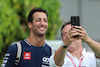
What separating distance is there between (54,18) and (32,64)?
565 cm

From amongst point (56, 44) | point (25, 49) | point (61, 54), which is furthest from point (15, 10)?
point (61, 54)

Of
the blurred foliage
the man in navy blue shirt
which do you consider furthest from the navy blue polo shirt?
the blurred foliage

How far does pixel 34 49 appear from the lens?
4430 mm

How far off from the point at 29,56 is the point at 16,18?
4.58 metres

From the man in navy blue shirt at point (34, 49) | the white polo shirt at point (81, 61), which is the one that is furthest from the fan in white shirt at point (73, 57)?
the man in navy blue shirt at point (34, 49)

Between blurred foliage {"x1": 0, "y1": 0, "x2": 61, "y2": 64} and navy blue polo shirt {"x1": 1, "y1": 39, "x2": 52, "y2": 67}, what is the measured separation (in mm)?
3983

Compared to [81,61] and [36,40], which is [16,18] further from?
[81,61]

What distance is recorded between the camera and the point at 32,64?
14.1ft

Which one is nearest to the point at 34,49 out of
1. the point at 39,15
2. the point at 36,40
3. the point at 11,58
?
the point at 36,40

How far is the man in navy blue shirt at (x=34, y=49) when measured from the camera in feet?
14.0

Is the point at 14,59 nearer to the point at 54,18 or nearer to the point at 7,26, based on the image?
the point at 7,26

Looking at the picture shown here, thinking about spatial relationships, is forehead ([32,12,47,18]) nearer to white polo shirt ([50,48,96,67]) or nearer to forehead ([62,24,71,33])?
forehead ([62,24,71,33])

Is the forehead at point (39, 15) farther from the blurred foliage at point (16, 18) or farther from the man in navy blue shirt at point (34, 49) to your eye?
the blurred foliage at point (16, 18)

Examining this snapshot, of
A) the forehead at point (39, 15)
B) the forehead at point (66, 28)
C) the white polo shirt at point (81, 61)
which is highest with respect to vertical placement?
the forehead at point (39, 15)
